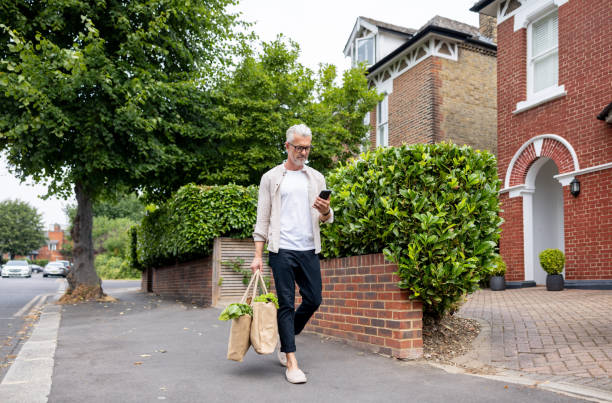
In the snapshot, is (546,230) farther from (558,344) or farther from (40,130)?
(40,130)

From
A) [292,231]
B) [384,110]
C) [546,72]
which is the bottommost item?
[292,231]

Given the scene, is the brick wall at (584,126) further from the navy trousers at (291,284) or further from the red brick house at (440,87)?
the navy trousers at (291,284)

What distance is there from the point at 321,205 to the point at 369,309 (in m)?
1.64

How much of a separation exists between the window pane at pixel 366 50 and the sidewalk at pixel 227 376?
15.9 meters

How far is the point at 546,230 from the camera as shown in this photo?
13039mm

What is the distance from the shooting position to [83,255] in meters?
12.4

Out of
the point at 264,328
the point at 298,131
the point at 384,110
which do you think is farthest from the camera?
the point at 384,110

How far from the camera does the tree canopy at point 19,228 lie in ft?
229

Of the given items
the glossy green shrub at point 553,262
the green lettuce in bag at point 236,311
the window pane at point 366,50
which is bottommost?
the green lettuce in bag at point 236,311

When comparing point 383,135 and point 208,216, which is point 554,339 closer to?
point 208,216

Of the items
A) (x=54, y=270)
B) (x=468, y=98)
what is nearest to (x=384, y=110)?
(x=468, y=98)

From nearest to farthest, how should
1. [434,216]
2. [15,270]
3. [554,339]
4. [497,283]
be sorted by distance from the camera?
[434,216] < [554,339] < [497,283] < [15,270]

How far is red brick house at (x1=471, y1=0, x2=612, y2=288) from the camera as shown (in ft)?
34.9

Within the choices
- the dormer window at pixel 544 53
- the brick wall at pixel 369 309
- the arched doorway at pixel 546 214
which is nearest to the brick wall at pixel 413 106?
the dormer window at pixel 544 53
